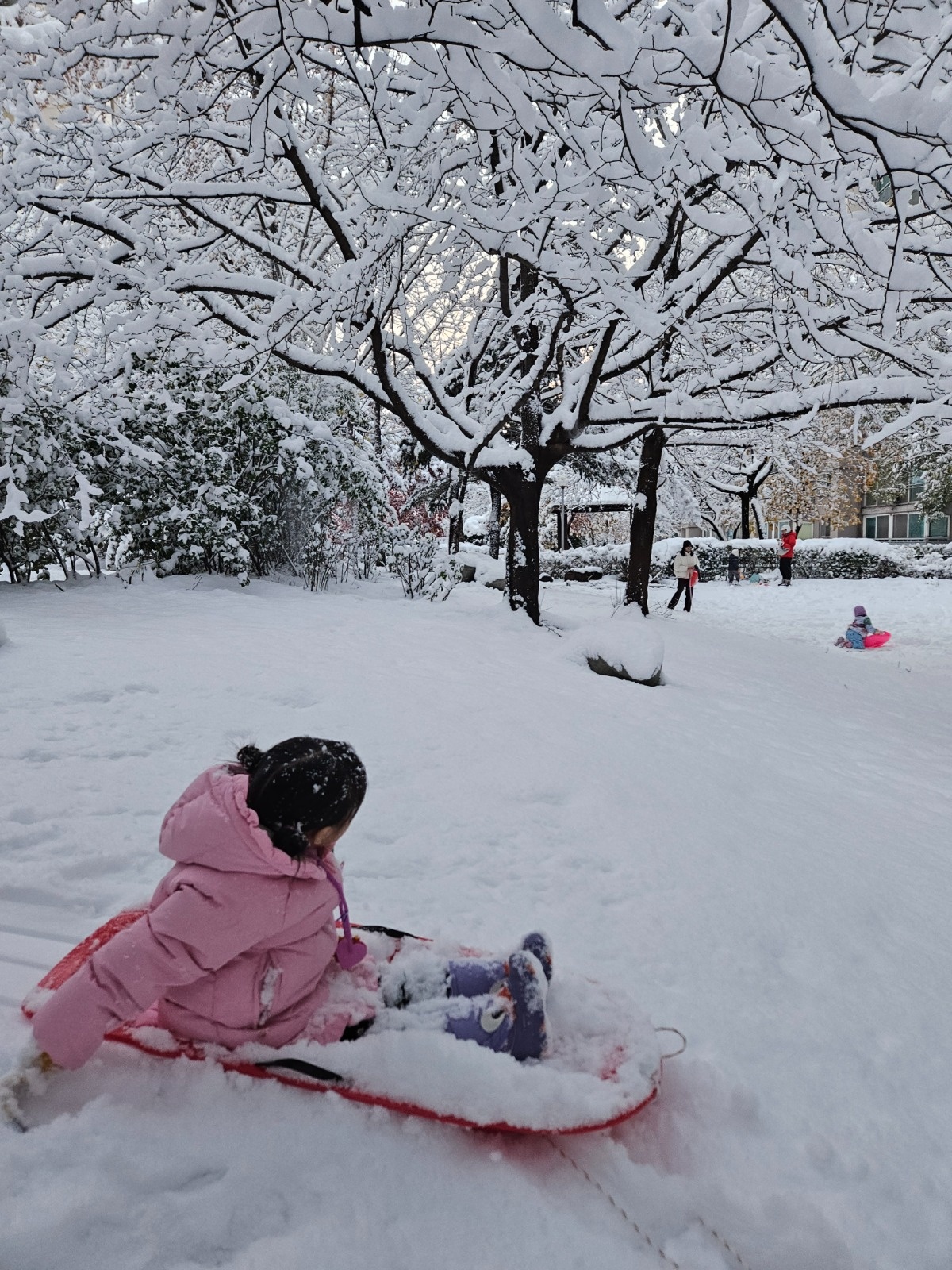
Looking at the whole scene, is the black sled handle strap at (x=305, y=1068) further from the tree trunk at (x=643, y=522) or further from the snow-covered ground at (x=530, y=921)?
the tree trunk at (x=643, y=522)

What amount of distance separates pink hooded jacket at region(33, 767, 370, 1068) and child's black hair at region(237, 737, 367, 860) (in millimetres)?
37

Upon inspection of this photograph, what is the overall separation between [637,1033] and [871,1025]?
0.88m

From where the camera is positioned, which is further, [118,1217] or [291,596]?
[291,596]

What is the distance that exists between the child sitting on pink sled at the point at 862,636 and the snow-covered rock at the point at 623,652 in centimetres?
544

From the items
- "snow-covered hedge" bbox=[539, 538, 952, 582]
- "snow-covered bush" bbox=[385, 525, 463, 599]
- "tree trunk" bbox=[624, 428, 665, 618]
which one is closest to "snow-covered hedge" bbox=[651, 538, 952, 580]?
"snow-covered hedge" bbox=[539, 538, 952, 582]

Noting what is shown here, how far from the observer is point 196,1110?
167cm

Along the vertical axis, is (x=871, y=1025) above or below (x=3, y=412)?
below

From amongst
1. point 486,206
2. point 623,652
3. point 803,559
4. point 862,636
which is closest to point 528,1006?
point 623,652

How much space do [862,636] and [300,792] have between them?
10.7 meters

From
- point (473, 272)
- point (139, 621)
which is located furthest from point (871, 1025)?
point (473, 272)

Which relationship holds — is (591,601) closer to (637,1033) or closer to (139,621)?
(139,621)

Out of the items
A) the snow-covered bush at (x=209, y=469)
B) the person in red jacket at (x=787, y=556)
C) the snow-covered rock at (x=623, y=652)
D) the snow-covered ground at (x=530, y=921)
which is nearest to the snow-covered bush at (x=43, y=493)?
the snow-covered bush at (x=209, y=469)

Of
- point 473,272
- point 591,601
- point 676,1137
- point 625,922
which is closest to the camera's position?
point 676,1137

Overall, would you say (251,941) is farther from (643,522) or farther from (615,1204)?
(643,522)
